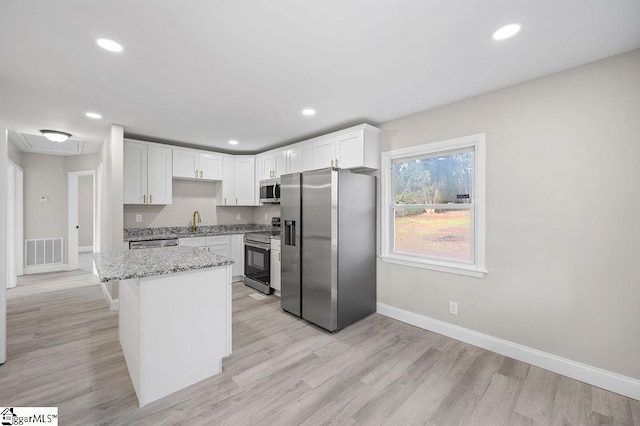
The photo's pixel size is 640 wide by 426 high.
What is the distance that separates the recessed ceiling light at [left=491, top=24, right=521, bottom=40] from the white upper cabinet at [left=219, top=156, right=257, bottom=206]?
422 cm

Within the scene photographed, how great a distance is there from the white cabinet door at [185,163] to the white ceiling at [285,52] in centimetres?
136

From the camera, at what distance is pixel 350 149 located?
3445mm

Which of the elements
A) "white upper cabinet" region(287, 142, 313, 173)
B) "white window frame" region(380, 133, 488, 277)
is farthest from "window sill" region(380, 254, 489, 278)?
"white upper cabinet" region(287, 142, 313, 173)

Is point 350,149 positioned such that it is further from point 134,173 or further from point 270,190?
point 134,173

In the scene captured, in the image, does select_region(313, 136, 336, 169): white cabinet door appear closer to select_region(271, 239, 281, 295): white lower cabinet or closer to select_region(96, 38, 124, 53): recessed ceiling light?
select_region(271, 239, 281, 295): white lower cabinet

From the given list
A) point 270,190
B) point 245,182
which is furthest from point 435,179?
point 245,182

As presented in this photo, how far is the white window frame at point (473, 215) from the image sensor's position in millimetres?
2686

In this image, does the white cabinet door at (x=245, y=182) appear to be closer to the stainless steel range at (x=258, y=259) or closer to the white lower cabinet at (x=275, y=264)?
the stainless steel range at (x=258, y=259)

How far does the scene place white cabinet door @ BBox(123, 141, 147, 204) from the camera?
401 centimetres

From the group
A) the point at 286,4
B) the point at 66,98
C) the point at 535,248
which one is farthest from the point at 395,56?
the point at 66,98

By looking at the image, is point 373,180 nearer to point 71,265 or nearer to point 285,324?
point 285,324

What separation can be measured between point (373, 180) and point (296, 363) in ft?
7.39

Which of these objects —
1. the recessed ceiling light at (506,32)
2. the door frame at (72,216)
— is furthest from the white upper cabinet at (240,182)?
the recessed ceiling light at (506,32)

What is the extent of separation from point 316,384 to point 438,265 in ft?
5.85
